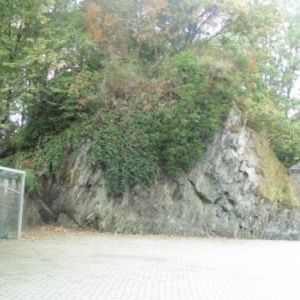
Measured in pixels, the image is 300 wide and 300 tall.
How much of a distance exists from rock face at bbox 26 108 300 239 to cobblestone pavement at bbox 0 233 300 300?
2.45 meters

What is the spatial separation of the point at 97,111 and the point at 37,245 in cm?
717

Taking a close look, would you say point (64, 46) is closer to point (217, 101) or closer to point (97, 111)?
point (97, 111)

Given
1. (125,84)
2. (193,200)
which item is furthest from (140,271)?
(125,84)

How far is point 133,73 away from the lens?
723 inches

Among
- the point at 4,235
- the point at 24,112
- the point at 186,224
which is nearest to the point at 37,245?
the point at 4,235

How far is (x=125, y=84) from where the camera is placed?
1828 centimetres

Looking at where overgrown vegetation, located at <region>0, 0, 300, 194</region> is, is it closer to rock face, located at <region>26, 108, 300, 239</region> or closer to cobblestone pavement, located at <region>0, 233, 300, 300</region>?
rock face, located at <region>26, 108, 300, 239</region>

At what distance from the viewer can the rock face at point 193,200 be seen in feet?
54.5

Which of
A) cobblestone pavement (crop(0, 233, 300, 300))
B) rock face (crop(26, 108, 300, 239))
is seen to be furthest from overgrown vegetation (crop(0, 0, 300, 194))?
cobblestone pavement (crop(0, 233, 300, 300))

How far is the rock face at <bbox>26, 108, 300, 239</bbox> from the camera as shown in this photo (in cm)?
1661

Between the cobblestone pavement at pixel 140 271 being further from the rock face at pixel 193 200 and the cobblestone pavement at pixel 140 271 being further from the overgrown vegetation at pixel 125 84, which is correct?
the overgrown vegetation at pixel 125 84

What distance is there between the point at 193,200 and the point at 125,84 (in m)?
5.74

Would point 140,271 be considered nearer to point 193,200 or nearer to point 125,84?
point 193,200

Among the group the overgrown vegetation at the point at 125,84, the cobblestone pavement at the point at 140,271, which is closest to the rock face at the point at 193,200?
the overgrown vegetation at the point at 125,84
